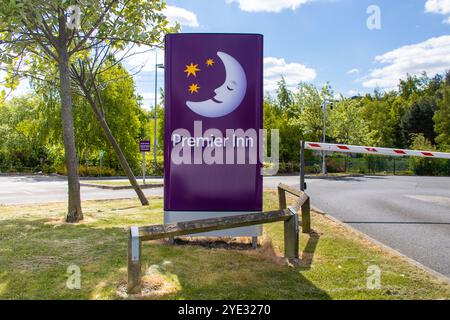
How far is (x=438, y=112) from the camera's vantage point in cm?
5800

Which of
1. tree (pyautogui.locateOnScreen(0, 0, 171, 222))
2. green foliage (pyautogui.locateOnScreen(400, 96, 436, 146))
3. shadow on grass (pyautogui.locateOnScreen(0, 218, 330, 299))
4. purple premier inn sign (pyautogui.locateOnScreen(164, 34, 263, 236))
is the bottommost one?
shadow on grass (pyautogui.locateOnScreen(0, 218, 330, 299))

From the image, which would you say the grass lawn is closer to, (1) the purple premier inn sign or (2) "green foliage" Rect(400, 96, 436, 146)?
(1) the purple premier inn sign

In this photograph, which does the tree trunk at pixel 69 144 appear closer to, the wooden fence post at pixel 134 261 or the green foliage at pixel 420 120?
the wooden fence post at pixel 134 261

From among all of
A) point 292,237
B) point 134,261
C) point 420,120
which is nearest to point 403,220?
point 292,237

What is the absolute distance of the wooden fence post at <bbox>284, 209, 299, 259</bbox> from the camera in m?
5.65

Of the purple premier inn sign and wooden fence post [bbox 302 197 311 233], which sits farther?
wooden fence post [bbox 302 197 311 233]

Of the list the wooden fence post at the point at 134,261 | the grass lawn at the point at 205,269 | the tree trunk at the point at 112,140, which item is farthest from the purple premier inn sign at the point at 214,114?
the tree trunk at the point at 112,140

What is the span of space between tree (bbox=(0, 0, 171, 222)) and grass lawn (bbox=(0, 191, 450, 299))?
2.62m

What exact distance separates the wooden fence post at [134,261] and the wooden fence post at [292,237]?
7.38 ft

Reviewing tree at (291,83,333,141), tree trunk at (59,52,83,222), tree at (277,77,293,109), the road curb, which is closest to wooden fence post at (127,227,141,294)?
the road curb

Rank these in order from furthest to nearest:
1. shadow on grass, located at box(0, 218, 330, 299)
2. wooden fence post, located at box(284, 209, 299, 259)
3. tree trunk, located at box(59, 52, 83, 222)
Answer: tree trunk, located at box(59, 52, 83, 222), wooden fence post, located at box(284, 209, 299, 259), shadow on grass, located at box(0, 218, 330, 299)

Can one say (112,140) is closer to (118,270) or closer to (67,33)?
(67,33)

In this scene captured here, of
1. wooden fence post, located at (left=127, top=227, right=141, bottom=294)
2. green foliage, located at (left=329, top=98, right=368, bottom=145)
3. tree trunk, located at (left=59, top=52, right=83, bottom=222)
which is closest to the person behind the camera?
wooden fence post, located at (left=127, top=227, right=141, bottom=294)
